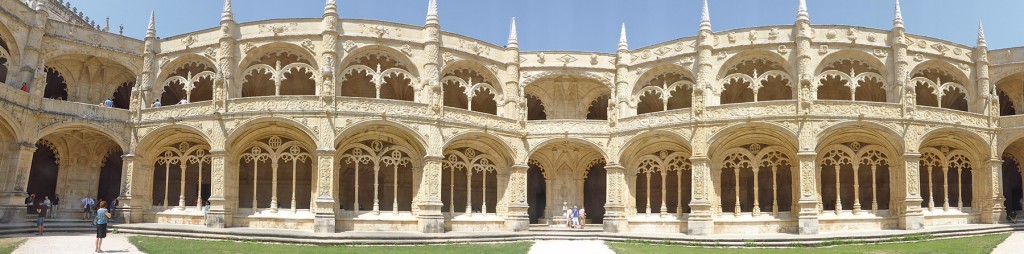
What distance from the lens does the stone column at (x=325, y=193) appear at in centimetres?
3084

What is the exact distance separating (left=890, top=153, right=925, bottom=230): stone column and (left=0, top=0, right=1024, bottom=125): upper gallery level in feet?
6.88

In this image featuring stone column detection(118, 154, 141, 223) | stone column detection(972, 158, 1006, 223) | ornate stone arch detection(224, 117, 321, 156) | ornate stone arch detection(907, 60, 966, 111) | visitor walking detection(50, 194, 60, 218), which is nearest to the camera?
ornate stone arch detection(224, 117, 321, 156)

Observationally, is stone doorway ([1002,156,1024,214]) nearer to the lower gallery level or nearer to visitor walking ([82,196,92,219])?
→ the lower gallery level

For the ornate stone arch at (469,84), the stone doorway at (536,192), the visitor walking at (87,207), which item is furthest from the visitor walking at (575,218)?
the visitor walking at (87,207)

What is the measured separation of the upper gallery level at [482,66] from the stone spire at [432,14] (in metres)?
0.05

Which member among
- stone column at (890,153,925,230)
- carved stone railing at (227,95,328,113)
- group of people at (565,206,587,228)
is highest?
carved stone railing at (227,95,328,113)

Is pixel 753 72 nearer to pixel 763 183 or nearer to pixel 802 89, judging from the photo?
pixel 802 89

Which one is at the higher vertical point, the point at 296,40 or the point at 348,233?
the point at 296,40

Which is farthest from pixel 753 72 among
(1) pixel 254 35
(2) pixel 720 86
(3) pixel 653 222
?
(1) pixel 254 35

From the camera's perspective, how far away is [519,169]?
35.2 metres

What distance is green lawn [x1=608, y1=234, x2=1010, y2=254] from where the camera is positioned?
77.7 feet

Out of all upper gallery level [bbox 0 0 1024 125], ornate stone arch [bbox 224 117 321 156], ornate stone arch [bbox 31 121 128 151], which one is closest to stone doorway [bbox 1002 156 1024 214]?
upper gallery level [bbox 0 0 1024 125]

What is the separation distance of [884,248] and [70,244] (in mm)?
24424

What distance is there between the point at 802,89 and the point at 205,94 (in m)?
25.7
